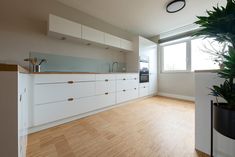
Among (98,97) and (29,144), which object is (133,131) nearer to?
(98,97)

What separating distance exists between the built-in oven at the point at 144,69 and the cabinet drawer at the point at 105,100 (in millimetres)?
1286

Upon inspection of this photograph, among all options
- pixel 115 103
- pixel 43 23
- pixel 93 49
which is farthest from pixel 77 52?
pixel 115 103

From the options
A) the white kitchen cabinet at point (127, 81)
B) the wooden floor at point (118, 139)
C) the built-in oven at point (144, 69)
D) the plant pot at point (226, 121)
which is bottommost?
the wooden floor at point (118, 139)

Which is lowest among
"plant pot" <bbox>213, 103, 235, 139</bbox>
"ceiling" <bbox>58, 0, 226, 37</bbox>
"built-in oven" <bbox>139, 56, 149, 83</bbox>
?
"plant pot" <bbox>213, 103, 235, 139</bbox>

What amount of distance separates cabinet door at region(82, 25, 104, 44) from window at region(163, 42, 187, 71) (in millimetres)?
2676

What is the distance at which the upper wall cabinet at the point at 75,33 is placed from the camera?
6.79 ft

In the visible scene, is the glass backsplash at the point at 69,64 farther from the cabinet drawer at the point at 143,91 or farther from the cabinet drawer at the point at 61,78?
the cabinet drawer at the point at 143,91

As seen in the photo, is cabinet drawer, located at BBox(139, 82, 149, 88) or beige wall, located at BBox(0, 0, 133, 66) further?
cabinet drawer, located at BBox(139, 82, 149, 88)

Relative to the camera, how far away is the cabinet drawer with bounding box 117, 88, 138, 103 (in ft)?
9.65

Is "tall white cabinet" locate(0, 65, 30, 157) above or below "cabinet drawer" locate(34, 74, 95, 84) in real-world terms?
below

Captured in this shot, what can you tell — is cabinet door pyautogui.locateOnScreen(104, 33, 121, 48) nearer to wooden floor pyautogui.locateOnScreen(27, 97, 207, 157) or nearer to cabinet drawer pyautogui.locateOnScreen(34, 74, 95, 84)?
cabinet drawer pyautogui.locateOnScreen(34, 74, 95, 84)

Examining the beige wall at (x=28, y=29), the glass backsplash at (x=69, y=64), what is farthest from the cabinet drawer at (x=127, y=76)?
the beige wall at (x=28, y=29)

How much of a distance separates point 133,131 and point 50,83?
4.81 ft

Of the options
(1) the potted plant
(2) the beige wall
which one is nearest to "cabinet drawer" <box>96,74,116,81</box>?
(2) the beige wall
